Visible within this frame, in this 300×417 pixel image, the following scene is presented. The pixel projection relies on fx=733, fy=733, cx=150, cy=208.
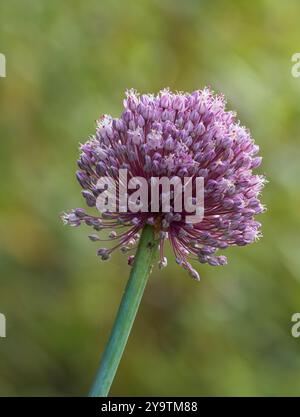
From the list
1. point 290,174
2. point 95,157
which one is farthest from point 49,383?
point 95,157

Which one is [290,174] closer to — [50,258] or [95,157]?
[50,258]

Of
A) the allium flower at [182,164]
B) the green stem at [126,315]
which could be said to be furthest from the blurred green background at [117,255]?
the green stem at [126,315]

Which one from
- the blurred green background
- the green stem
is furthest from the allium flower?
the blurred green background

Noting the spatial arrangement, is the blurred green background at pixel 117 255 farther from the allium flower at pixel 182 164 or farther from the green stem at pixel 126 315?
the green stem at pixel 126 315

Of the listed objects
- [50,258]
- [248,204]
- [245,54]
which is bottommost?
[50,258]

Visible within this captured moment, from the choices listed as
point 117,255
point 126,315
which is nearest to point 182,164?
point 126,315
